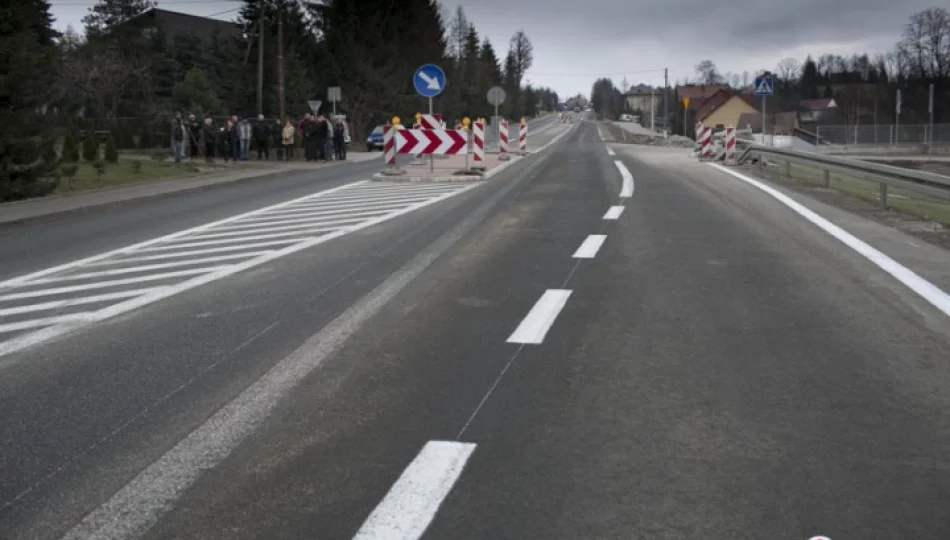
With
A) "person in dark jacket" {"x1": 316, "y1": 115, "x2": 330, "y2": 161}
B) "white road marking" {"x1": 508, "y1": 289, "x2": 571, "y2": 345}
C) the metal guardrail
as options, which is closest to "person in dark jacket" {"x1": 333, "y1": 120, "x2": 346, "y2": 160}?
"person in dark jacket" {"x1": 316, "y1": 115, "x2": 330, "y2": 161}

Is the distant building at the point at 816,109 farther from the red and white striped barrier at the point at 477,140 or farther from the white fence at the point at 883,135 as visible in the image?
the red and white striped barrier at the point at 477,140

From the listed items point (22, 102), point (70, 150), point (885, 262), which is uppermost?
point (22, 102)

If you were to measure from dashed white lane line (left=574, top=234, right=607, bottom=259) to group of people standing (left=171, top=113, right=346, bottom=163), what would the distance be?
913 inches

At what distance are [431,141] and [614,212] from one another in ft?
33.7

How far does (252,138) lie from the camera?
39.2 m

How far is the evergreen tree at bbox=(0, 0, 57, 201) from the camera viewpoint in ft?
64.8

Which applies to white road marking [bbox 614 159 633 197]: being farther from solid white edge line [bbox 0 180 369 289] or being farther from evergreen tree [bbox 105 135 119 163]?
evergreen tree [bbox 105 135 119 163]

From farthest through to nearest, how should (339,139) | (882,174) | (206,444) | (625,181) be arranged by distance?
1. (339,139)
2. (625,181)
3. (882,174)
4. (206,444)

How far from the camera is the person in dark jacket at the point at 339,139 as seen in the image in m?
39.0

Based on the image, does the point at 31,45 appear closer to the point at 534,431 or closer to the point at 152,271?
the point at 152,271

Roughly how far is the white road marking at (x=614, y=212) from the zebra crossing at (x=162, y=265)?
3.44 meters

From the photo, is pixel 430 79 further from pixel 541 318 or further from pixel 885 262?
pixel 541 318

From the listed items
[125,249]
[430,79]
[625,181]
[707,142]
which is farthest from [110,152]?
[707,142]

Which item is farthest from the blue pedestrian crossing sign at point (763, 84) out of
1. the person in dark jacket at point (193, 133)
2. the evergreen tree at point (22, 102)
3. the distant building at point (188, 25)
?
the distant building at point (188, 25)
